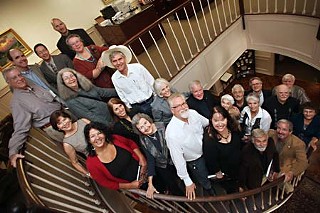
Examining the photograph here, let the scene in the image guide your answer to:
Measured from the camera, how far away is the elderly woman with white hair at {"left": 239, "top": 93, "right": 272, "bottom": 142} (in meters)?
2.45

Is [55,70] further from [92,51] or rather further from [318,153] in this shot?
[318,153]

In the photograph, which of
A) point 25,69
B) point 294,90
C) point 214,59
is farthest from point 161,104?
point 214,59

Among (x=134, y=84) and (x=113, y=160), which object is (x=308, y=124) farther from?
(x=113, y=160)

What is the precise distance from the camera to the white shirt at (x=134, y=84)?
245 centimetres

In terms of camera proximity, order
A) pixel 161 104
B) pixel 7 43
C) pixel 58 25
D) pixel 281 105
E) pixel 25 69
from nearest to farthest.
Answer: pixel 161 104, pixel 25 69, pixel 281 105, pixel 58 25, pixel 7 43

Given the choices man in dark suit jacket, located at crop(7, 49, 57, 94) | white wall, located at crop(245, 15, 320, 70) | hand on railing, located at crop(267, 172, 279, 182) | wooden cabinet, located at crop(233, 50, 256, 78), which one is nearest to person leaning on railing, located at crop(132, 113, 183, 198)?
hand on railing, located at crop(267, 172, 279, 182)

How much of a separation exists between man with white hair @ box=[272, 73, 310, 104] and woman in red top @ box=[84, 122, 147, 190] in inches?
71.7

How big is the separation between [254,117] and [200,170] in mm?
824

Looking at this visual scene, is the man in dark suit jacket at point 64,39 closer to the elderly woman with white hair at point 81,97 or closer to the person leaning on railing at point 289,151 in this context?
the elderly woman with white hair at point 81,97

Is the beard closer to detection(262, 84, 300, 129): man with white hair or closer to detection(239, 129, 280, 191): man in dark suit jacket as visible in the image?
detection(239, 129, 280, 191): man in dark suit jacket

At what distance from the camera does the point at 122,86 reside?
249 centimetres

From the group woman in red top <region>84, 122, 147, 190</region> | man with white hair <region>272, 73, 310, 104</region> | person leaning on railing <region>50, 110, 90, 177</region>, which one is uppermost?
person leaning on railing <region>50, 110, 90, 177</region>

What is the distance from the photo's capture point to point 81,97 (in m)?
2.33

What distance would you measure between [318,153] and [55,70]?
3686 mm
